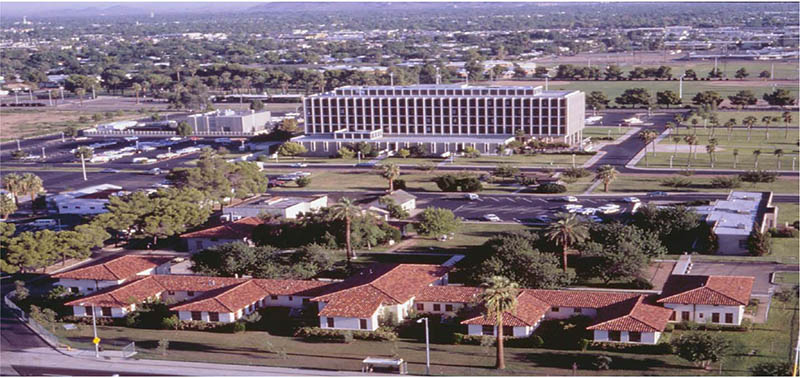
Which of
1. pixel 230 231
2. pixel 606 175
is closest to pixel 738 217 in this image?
pixel 606 175

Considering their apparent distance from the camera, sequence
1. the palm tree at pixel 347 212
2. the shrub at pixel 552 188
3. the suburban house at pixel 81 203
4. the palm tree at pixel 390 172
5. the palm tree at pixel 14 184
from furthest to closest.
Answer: the palm tree at pixel 390 172
the shrub at pixel 552 188
the palm tree at pixel 14 184
the suburban house at pixel 81 203
the palm tree at pixel 347 212

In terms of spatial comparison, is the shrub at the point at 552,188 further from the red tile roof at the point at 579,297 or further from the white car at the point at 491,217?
the red tile roof at the point at 579,297

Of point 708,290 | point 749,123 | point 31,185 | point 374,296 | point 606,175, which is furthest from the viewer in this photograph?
point 749,123

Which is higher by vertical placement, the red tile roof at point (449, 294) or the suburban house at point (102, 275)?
the red tile roof at point (449, 294)

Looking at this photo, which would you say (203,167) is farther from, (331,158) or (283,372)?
(283,372)

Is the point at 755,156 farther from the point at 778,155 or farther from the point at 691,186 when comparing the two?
the point at 691,186

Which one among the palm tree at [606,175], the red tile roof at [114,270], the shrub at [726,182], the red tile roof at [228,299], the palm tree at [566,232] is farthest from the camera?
the palm tree at [606,175]

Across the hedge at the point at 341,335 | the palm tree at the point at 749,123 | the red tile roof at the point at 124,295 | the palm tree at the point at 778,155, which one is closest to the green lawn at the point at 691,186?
the palm tree at the point at 778,155

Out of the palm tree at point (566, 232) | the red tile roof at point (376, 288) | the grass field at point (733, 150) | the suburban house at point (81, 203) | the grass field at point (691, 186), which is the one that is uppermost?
the palm tree at point (566, 232)
